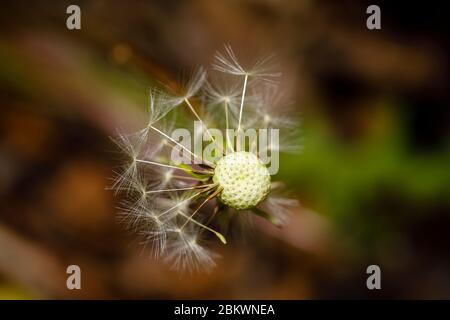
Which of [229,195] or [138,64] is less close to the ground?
[138,64]

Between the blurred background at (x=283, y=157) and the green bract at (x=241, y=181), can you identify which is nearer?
the green bract at (x=241, y=181)

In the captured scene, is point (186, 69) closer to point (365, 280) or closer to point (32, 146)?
point (32, 146)

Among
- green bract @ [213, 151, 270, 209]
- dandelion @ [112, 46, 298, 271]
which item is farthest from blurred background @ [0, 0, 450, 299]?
green bract @ [213, 151, 270, 209]

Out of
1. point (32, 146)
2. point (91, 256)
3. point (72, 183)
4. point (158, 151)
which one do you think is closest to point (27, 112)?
point (32, 146)

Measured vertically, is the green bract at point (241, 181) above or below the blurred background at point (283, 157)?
below

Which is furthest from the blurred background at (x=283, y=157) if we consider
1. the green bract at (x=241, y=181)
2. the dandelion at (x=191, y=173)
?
the green bract at (x=241, y=181)

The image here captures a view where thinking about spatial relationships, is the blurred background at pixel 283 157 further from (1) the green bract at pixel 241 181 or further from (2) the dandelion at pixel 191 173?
(1) the green bract at pixel 241 181
